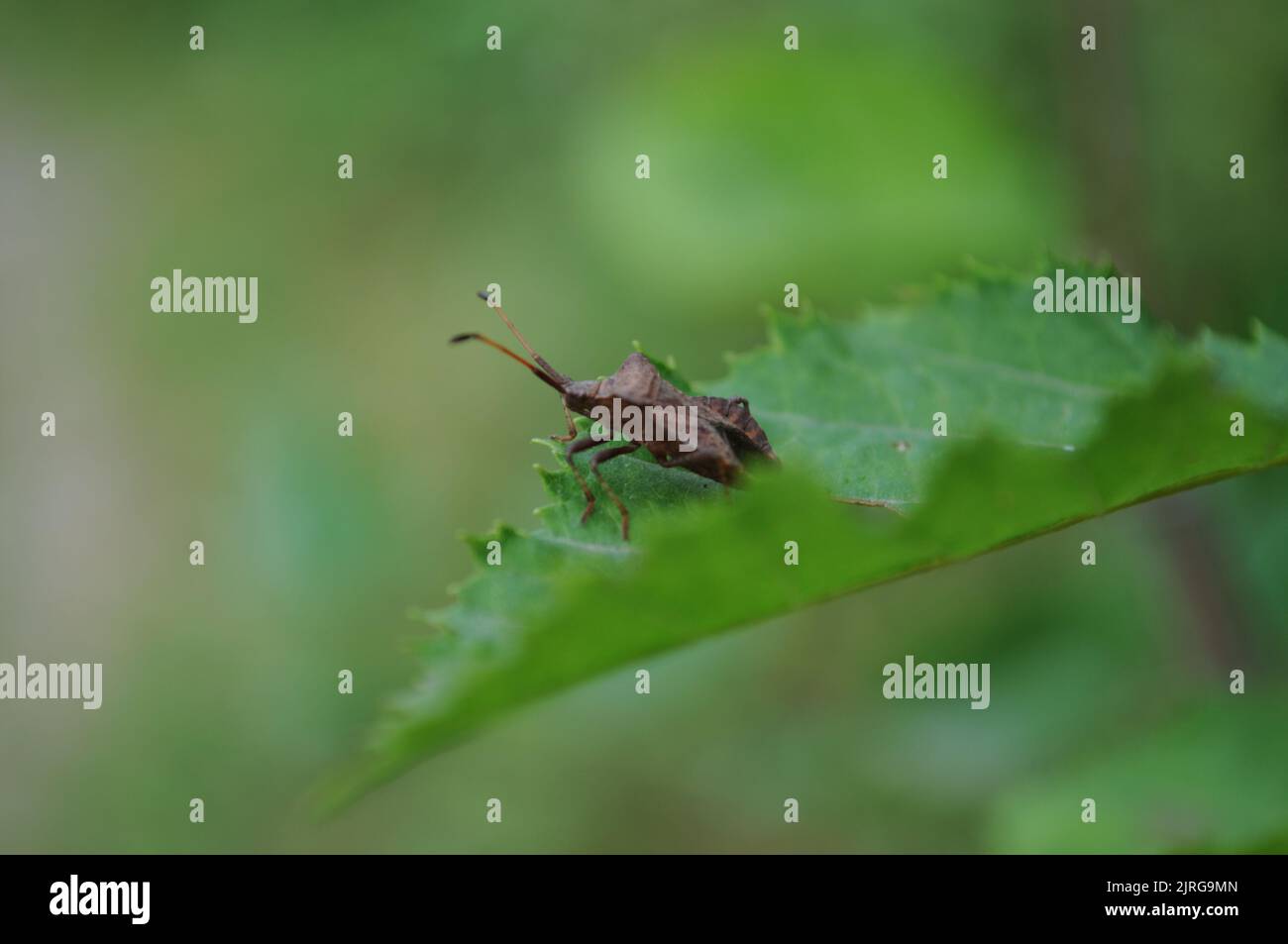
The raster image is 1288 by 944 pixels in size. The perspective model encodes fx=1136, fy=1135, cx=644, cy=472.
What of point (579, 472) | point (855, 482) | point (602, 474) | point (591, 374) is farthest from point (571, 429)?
point (591, 374)

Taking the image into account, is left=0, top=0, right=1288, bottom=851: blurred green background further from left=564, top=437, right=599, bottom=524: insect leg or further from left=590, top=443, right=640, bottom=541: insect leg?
left=564, top=437, right=599, bottom=524: insect leg

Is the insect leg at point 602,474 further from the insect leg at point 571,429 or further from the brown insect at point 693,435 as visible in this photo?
the insect leg at point 571,429

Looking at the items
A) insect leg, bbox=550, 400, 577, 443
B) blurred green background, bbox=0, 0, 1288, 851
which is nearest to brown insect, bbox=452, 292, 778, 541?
insect leg, bbox=550, 400, 577, 443

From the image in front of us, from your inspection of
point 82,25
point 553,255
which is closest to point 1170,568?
point 553,255

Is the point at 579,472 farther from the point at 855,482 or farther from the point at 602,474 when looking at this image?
the point at 855,482

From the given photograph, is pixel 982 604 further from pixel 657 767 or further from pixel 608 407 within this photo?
pixel 608 407

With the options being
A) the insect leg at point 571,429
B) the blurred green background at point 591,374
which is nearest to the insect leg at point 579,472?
the insect leg at point 571,429
